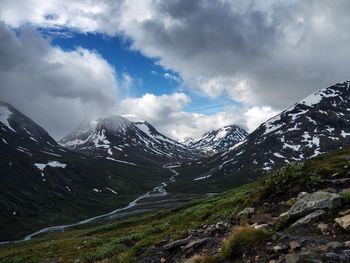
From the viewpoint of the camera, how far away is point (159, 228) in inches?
1114

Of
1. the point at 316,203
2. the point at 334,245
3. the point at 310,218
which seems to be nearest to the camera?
the point at 334,245

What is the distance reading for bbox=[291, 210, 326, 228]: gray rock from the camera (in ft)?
47.0

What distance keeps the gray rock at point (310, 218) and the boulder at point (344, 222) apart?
110cm

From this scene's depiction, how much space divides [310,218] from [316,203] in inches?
39.5

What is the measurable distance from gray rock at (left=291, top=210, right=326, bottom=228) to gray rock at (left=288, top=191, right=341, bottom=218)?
15.7 inches

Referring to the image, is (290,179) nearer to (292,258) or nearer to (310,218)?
(310,218)

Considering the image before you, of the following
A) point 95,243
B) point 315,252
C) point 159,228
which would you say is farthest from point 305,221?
point 95,243

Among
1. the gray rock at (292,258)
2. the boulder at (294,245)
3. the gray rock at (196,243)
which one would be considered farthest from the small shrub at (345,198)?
the gray rock at (196,243)

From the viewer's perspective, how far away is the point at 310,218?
14.5 m

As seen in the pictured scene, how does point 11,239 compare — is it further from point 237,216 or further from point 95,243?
point 237,216

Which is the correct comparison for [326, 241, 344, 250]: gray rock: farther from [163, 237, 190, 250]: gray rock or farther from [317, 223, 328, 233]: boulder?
[163, 237, 190, 250]: gray rock

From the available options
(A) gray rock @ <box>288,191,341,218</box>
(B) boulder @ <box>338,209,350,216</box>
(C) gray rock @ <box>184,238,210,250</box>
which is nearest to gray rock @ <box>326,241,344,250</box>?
(B) boulder @ <box>338,209,350,216</box>

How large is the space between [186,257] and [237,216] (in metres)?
4.30

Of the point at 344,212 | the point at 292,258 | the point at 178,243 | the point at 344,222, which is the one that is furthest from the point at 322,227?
the point at 178,243
